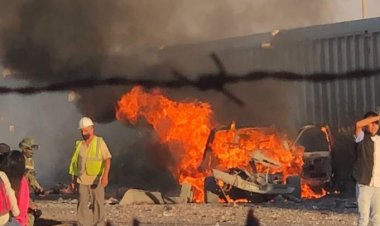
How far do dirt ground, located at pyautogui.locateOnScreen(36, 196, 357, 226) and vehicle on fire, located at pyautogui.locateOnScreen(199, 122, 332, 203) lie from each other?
1.13ft

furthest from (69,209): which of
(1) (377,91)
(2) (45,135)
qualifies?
(2) (45,135)

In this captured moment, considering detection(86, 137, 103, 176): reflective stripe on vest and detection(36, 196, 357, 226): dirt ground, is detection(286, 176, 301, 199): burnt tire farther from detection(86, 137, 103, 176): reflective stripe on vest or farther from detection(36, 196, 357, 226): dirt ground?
detection(86, 137, 103, 176): reflective stripe on vest

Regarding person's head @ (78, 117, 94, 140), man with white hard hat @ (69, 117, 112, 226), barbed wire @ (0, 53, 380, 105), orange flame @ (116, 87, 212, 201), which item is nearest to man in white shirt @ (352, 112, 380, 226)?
Answer: man with white hard hat @ (69, 117, 112, 226)

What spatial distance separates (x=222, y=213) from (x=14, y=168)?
20.3 feet

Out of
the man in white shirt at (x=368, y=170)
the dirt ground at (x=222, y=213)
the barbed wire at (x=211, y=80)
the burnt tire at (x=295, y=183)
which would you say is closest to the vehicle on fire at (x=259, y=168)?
the burnt tire at (x=295, y=183)

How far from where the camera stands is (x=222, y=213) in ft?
39.5

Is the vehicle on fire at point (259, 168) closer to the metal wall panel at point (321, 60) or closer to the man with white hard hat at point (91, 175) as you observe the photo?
the metal wall panel at point (321, 60)

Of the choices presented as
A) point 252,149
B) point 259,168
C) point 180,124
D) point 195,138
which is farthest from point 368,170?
point 180,124

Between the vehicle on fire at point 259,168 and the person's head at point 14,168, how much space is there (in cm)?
794

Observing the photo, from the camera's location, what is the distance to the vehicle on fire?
1391cm

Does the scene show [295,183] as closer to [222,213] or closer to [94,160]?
[222,213]

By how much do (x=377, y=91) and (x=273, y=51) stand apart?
2.44 metres

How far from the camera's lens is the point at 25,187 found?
21.0ft

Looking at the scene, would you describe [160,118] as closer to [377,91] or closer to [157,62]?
[157,62]
